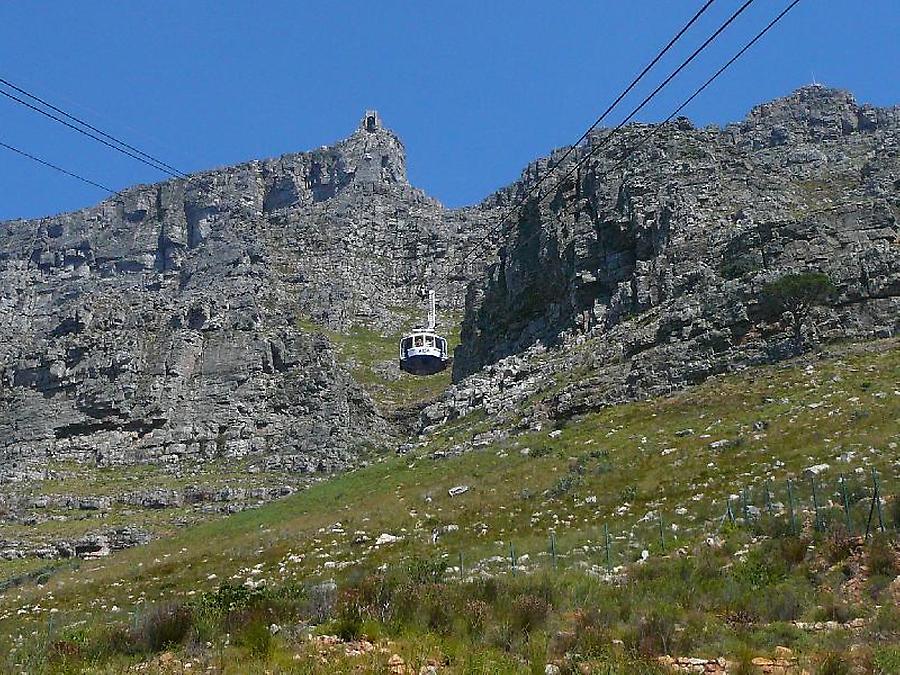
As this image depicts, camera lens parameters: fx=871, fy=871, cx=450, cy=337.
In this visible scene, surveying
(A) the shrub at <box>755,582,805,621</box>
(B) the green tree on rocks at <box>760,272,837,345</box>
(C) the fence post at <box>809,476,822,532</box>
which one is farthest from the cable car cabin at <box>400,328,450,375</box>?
(A) the shrub at <box>755,582,805,621</box>

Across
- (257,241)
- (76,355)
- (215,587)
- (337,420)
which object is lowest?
(215,587)

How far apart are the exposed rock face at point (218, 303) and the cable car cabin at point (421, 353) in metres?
13.5

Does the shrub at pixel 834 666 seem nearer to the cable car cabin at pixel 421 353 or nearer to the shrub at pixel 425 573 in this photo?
the shrub at pixel 425 573

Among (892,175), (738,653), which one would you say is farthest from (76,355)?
(738,653)

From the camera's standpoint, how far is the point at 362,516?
30125mm

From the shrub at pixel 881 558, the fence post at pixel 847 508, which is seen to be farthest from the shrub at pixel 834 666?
the fence post at pixel 847 508

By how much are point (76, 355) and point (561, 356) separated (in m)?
43.8

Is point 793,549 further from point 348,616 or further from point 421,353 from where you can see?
point 421,353

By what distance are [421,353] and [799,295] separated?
6446 centimetres

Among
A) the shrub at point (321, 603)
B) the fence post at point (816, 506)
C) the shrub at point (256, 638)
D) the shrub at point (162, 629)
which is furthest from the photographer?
the fence post at point (816, 506)

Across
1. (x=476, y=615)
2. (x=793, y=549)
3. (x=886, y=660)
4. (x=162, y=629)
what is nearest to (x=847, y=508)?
(x=793, y=549)

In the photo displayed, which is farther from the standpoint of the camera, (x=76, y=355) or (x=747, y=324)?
(x=76, y=355)

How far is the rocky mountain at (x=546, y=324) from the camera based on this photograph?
3981 centimetres

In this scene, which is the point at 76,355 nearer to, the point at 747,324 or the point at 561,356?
the point at 561,356
